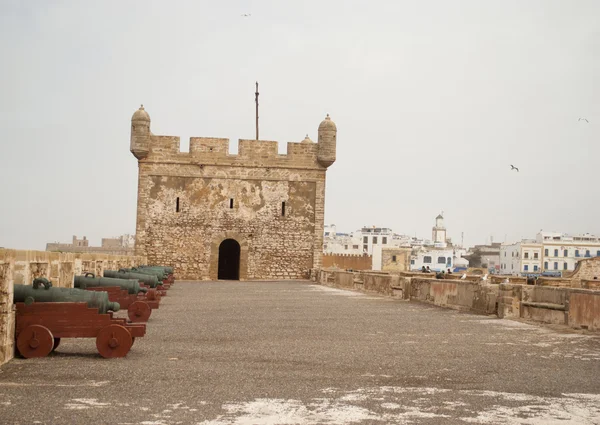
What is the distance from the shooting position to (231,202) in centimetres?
3103

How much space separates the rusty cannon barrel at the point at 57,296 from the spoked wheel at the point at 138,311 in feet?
9.13

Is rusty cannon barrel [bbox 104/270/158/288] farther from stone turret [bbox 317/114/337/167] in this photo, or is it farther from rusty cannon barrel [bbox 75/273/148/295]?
stone turret [bbox 317/114/337/167]

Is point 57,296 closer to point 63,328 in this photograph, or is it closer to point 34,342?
point 63,328

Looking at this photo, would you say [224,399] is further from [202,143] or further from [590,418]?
[202,143]

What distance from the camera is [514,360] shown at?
23.7 ft

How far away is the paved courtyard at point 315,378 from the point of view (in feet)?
15.6

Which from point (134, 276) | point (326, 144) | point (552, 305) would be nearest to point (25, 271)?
point (134, 276)

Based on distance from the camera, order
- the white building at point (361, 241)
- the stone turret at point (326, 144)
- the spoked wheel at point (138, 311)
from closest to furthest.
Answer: the spoked wheel at point (138, 311)
the stone turret at point (326, 144)
the white building at point (361, 241)

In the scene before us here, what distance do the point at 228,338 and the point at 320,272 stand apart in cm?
2085

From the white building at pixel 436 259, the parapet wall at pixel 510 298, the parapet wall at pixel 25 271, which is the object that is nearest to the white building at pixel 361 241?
the white building at pixel 436 259

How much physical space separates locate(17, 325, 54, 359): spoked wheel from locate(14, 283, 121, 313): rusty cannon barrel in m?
0.25

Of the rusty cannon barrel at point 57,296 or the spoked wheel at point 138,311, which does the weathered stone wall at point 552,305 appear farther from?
the rusty cannon barrel at point 57,296

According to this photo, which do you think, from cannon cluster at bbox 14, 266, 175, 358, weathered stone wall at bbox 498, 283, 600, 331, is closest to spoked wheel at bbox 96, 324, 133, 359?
cannon cluster at bbox 14, 266, 175, 358

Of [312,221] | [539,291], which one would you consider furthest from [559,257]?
[539,291]
